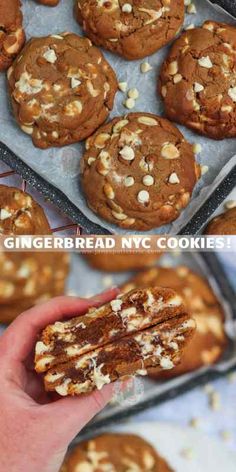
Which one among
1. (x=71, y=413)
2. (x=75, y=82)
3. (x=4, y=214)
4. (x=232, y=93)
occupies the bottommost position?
(x=4, y=214)

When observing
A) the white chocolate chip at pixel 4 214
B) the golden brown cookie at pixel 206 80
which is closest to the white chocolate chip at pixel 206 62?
the golden brown cookie at pixel 206 80

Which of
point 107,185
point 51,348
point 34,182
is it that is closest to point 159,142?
point 107,185

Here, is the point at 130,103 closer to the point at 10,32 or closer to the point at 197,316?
the point at 10,32

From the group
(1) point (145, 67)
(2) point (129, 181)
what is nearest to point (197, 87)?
(1) point (145, 67)

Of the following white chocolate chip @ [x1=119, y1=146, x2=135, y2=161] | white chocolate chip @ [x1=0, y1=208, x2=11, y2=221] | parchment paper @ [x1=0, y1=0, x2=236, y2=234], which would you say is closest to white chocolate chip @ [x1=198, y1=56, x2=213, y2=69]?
parchment paper @ [x1=0, y1=0, x2=236, y2=234]

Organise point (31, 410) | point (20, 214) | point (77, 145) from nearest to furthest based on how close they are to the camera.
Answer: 1. point (31, 410)
2. point (20, 214)
3. point (77, 145)

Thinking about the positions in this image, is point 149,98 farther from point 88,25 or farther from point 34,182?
point 34,182
